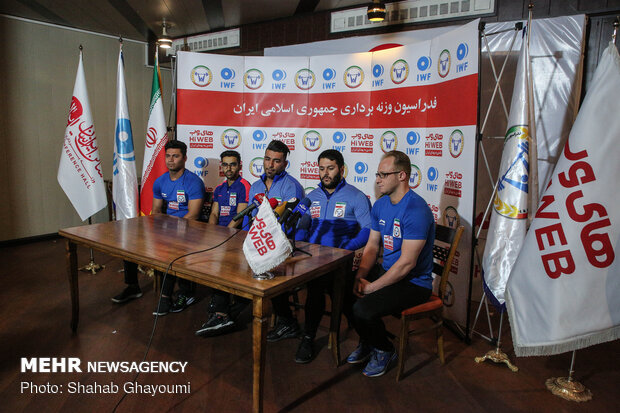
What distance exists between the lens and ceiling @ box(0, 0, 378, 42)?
4.50m

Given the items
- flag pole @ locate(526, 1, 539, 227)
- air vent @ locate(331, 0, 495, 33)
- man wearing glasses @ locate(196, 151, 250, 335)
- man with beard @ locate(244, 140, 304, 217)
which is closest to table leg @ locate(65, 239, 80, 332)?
man wearing glasses @ locate(196, 151, 250, 335)

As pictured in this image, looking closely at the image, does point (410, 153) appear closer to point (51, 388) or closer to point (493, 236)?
point (493, 236)

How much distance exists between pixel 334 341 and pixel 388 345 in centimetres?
32

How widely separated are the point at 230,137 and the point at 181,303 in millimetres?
1893

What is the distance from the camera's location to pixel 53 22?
5191mm

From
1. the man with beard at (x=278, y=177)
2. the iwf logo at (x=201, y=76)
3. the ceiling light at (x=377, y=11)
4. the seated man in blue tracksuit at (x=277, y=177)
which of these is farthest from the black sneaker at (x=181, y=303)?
the ceiling light at (x=377, y=11)

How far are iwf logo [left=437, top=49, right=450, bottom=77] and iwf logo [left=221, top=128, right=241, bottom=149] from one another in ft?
7.05

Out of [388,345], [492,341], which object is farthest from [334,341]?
[492,341]

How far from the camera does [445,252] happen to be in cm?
260

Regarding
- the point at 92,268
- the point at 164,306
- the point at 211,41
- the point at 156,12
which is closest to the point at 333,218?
the point at 164,306

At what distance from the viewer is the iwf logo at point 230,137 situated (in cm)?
442

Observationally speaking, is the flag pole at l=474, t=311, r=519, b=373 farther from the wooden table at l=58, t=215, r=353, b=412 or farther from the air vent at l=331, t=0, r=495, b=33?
the air vent at l=331, t=0, r=495, b=33

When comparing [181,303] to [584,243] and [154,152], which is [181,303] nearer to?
[154,152]

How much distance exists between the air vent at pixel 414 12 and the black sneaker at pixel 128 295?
3321 mm
